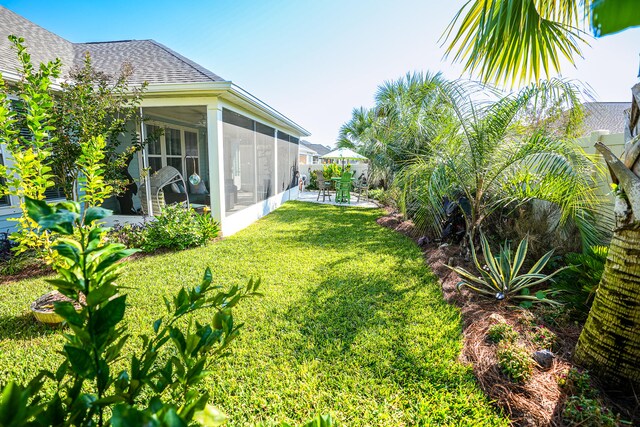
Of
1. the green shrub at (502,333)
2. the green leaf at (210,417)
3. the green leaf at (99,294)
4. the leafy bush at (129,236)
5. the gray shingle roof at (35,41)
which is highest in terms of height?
the gray shingle roof at (35,41)

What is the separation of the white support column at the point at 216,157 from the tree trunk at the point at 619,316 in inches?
248

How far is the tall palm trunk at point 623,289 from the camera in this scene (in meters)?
2.07

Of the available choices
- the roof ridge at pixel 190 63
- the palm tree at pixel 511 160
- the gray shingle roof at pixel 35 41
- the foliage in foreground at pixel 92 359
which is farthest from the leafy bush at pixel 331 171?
the foliage in foreground at pixel 92 359

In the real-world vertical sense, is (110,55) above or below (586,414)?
above

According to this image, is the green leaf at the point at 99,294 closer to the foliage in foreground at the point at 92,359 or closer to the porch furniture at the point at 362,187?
the foliage in foreground at the point at 92,359

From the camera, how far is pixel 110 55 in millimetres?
8742

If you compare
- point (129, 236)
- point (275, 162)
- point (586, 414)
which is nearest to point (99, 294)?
point (586, 414)

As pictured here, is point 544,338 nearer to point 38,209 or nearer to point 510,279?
point 510,279

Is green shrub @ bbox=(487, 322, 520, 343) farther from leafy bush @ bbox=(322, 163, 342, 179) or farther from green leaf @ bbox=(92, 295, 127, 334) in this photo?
leafy bush @ bbox=(322, 163, 342, 179)

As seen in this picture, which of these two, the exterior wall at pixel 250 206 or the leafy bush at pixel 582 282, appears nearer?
the leafy bush at pixel 582 282

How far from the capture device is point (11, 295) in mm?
3975

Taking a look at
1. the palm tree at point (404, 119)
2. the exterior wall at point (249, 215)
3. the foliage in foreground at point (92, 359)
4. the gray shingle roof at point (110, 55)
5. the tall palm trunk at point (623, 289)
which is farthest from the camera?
the exterior wall at point (249, 215)

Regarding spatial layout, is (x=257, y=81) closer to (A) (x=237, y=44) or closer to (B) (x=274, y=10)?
(A) (x=237, y=44)

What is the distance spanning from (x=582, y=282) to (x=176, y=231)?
21.0 ft
